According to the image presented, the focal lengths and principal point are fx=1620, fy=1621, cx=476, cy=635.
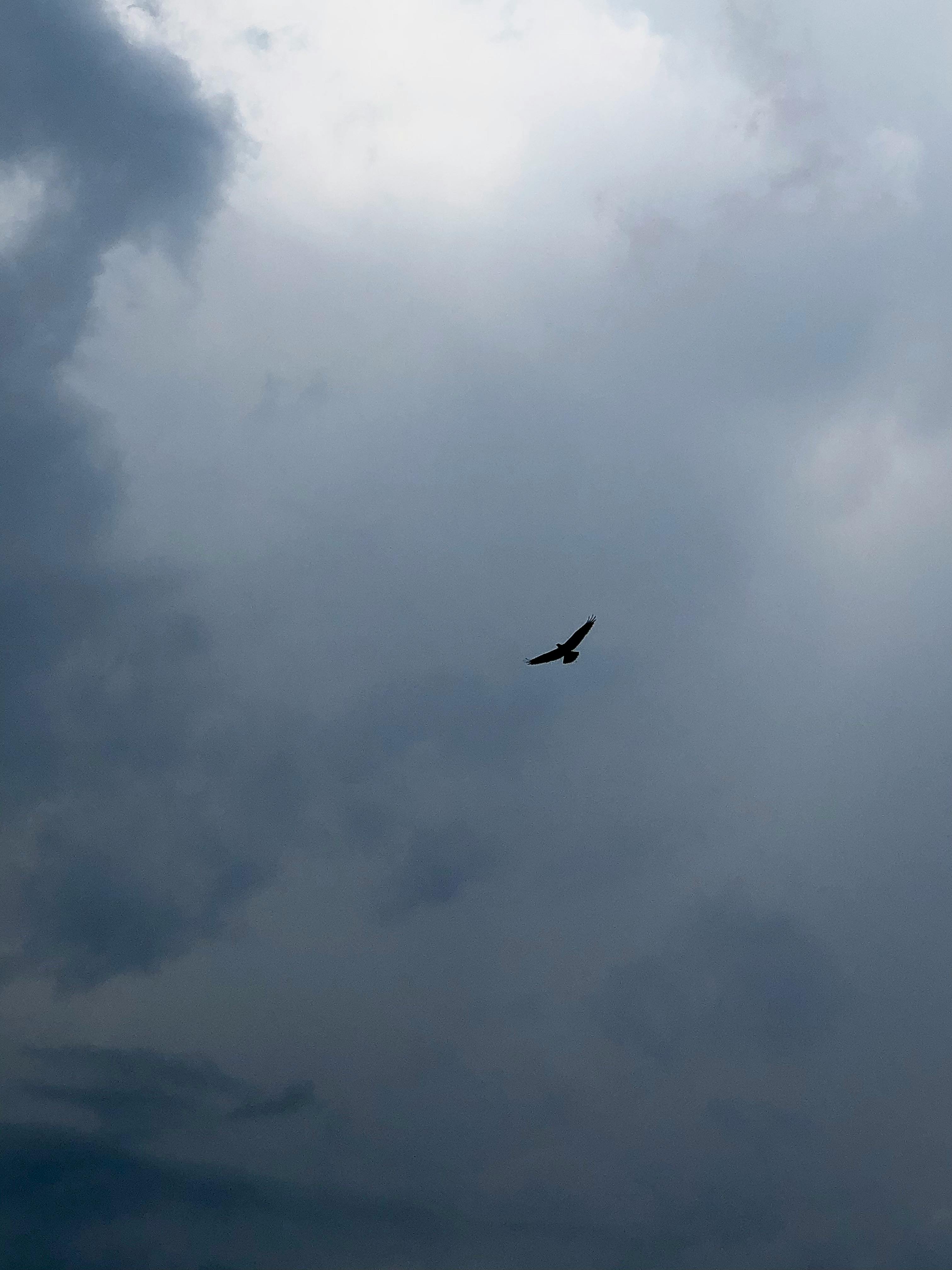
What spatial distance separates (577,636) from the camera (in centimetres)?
15900
